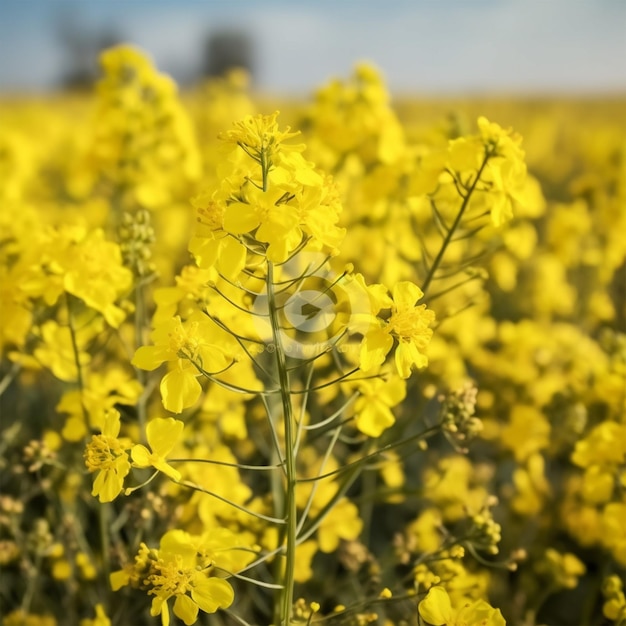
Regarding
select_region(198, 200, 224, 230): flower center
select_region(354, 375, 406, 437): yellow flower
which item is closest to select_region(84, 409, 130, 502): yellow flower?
select_region(198, 200, 224, 230): flower center

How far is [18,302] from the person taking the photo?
1.43 meters

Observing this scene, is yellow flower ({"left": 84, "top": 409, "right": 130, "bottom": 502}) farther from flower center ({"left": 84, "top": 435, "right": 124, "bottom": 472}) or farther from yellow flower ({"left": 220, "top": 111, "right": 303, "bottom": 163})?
yellow flower ({"left": 220, "top": 111, "right": 303, "bottom": 163})

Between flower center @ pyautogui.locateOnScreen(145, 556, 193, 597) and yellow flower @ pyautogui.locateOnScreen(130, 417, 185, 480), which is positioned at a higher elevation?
yellow flower @ pyautogui.locateOnScreen(130, 417, 185, 480)

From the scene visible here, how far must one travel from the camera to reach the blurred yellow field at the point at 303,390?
1.00 metres

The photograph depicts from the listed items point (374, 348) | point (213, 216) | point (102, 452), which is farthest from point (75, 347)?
point (374, 348)

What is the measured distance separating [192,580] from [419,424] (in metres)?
1.69

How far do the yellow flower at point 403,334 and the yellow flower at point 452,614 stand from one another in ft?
1.06

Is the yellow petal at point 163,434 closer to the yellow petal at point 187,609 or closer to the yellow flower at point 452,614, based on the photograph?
the yellow petal at point 187,609

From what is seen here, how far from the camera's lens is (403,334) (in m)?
1.00

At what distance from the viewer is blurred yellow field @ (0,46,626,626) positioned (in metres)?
1.00

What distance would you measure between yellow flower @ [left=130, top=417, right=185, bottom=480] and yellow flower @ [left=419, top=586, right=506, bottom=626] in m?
0.39

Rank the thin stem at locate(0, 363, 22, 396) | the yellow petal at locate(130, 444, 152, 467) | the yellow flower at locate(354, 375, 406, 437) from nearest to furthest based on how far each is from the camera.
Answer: the yellow petal at locate(130, 444, 152, 467) → the yellow flower at locate(354, 375, 406, 437) → the thin stem at locate(0, 363, 22, 396)

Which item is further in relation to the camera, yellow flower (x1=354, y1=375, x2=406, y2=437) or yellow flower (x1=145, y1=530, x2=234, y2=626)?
yellow flower (x1=354, y1=375, x2=406, y2=437)

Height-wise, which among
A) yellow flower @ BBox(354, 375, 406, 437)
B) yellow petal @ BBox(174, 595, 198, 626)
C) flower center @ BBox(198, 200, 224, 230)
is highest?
flower center @ BBox(198, 200, 224, 230)
